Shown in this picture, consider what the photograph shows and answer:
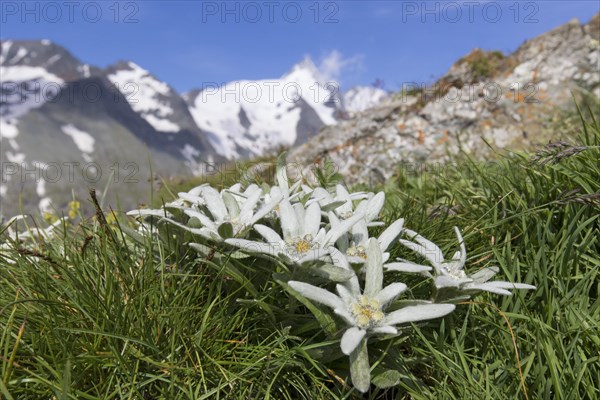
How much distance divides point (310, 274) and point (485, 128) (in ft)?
26.9

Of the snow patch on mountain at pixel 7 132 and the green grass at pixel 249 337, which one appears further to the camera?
the snow patch on mountain at pixel 7 132

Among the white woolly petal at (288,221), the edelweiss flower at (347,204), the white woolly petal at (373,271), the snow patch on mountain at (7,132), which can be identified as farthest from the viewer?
the snow patch on mountain at (7,132)

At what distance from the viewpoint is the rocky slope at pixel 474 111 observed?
9.16 metres

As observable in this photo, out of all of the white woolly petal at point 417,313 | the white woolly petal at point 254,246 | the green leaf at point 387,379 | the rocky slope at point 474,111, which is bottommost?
the green leaf at point 387,379

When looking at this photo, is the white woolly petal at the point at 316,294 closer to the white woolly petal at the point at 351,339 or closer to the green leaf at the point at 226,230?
the white woolly petal at the point at 351,339

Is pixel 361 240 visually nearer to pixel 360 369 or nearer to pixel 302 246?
pixel 302 246

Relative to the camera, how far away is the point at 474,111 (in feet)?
32.8

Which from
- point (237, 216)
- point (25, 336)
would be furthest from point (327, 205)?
point (25, 336)

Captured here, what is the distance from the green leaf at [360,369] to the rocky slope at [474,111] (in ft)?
20.6

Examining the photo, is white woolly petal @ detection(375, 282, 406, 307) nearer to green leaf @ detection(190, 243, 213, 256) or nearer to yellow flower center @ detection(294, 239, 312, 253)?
yellow flower center @ detection(294, 239, 312, 253)

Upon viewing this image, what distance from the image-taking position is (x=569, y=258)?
3059 mm

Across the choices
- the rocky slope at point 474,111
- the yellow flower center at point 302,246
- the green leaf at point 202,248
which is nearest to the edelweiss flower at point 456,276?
the yellow flower center at point 302,246

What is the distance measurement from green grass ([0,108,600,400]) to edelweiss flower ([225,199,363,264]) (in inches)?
8.7

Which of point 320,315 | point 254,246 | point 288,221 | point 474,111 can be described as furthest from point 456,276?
point 474,111
